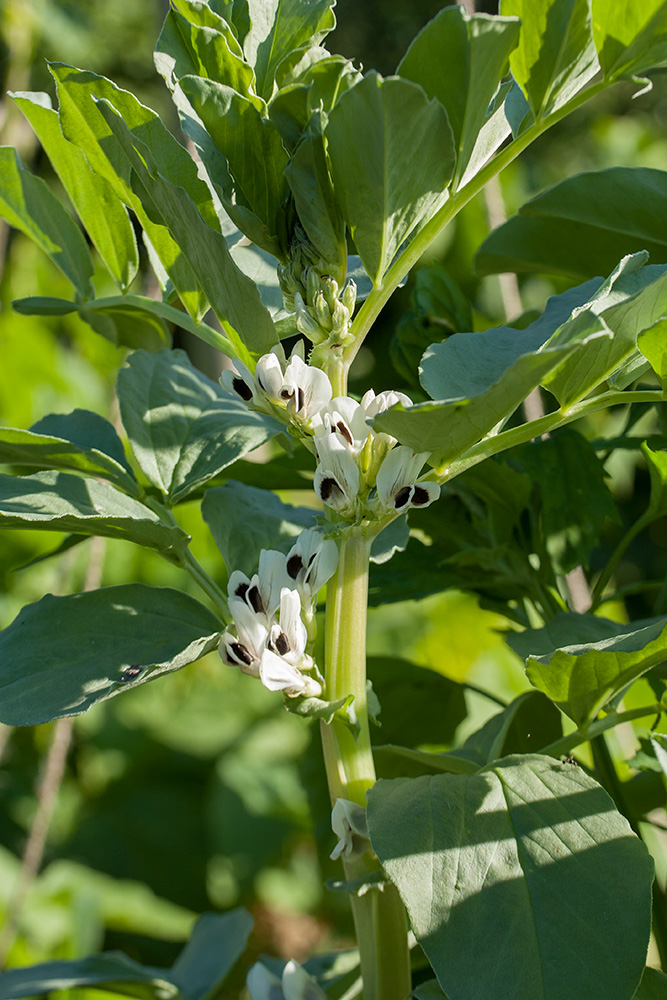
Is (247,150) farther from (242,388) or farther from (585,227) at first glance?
(585,227)

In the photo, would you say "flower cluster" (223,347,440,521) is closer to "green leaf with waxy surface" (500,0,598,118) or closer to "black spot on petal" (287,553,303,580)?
"black spot on petal" (287,553,303,580)

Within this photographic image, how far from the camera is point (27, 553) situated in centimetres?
148

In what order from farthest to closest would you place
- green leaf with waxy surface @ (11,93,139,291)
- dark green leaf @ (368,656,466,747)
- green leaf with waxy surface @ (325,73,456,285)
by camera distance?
dark green leaf @ (368,656,466,747)
green leaf with waxy surface @ (11,93,139,291)
green leaf with waxy surface @ (325,73,456,285)

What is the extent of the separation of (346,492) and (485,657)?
968mm

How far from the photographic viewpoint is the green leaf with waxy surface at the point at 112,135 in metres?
0.31

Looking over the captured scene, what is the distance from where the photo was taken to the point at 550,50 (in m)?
0.31

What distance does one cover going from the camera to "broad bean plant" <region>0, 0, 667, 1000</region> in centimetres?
27

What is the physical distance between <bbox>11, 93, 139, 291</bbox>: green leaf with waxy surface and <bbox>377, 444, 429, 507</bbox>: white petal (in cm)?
20

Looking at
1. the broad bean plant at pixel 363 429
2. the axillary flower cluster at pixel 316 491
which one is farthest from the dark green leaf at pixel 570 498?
the axillary flower cluster at pixel 316 491

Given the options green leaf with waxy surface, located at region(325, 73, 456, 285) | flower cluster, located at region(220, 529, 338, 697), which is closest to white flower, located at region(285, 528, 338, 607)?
flower cluster, located at region(220, 529, 338, 697)

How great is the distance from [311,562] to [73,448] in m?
0.11

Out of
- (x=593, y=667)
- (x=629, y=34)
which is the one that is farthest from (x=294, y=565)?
(x=629, y=34)

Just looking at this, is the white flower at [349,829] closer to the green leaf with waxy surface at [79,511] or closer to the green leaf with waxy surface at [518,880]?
the green leaf with waxy surface at [518,880]

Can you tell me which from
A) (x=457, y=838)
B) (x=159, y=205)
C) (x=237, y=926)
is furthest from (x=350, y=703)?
(x=237, y=926)
